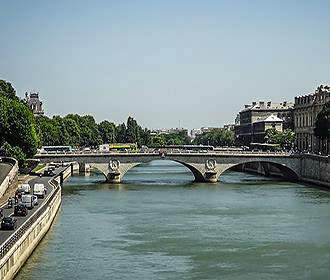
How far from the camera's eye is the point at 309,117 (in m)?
110

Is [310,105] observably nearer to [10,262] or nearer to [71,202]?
A: [71,202]

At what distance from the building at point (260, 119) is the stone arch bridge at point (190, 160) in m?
63.6

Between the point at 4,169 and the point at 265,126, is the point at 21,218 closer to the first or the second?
the point at 4,169

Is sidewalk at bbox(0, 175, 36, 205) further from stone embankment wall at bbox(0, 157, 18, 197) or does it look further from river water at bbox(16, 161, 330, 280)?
river water at bbox(16, 161, 330, 280)

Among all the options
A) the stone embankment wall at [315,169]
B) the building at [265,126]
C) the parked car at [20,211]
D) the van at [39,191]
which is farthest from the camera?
the building at [265,126]

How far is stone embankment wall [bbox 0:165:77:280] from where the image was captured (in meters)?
28.1

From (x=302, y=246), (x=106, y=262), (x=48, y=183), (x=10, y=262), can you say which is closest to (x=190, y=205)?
(x=48, y=183)

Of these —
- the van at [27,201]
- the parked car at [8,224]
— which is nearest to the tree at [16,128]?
the van at [27,201]

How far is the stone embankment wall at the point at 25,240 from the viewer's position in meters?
28.1

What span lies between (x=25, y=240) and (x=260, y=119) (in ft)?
415

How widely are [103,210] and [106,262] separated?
18.4 meters

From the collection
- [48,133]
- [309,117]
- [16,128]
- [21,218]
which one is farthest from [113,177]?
[309,117]

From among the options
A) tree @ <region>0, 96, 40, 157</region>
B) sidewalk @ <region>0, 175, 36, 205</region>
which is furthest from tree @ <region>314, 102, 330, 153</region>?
Result: sidewalk @ <region>0, 175, 36, 205</region>

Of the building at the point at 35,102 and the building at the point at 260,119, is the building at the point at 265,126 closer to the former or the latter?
the building at the point at 260,119
